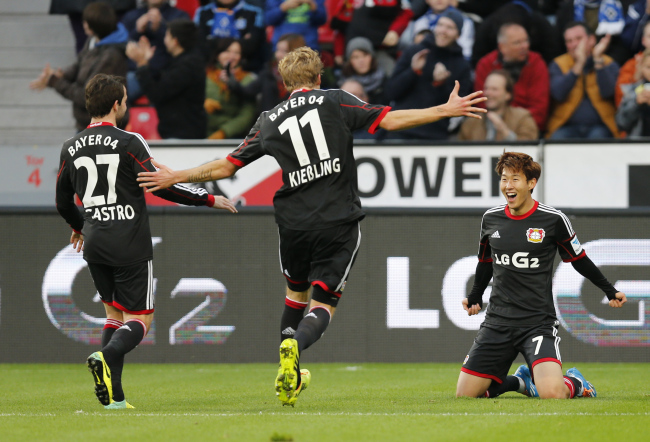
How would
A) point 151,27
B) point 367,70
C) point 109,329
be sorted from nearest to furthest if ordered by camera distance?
point 109,329 → point 367,70 → point 151,27

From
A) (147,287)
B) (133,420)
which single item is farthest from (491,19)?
(133,420)

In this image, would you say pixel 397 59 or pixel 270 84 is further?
pixel 397 59

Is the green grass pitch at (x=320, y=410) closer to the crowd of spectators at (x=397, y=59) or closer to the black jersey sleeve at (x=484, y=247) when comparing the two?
the black jersey sleeve at (x=484, y=247)

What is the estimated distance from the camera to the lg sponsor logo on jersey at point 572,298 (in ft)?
Answer: 29.5

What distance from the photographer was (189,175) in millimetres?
5715

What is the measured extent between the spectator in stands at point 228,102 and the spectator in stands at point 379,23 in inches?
61.0

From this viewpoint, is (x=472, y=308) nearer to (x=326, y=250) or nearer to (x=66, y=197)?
(x=326, y=250)

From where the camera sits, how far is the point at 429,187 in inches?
438

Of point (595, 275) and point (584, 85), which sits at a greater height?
point (584, 85)

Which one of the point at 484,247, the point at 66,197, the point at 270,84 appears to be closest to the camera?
the point at 66,197

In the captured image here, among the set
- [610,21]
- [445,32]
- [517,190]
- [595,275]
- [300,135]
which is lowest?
[595,275]

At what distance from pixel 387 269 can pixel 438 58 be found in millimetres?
3291

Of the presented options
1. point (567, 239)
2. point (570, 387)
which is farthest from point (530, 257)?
point (570, 387)

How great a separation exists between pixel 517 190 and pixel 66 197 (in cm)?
315
